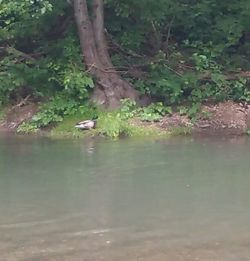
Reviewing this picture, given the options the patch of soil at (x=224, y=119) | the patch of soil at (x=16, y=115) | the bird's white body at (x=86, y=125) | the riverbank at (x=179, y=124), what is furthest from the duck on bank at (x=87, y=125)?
the patch of soil at (x=224, y=119)

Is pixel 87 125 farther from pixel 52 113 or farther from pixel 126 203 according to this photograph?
pixel 126 203

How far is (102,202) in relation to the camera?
28.8ft

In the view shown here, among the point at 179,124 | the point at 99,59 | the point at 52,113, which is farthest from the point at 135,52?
the point at 179,124

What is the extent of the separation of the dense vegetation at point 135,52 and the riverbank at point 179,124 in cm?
27

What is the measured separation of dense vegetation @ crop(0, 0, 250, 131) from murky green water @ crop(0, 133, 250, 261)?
3.56m

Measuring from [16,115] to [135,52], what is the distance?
3534 mm

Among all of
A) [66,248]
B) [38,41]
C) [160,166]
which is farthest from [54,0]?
[66,248]

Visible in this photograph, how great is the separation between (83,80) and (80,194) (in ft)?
25.5

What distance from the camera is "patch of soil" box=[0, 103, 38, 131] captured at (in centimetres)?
1689

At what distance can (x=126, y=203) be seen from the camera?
343 inches

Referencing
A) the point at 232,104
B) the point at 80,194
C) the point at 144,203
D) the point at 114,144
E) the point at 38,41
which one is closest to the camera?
the point at 144,203

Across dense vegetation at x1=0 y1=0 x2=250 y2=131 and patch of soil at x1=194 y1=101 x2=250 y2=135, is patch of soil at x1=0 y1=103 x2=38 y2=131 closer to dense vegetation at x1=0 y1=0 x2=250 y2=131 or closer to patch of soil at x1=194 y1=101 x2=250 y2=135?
dense vegetation at x1=0 y1=0 x2=250 y2=131

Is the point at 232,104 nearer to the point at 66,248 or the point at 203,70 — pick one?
the point at 203,70

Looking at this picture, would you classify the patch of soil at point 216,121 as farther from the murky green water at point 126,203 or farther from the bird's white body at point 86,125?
the murky green water at point 126,203
